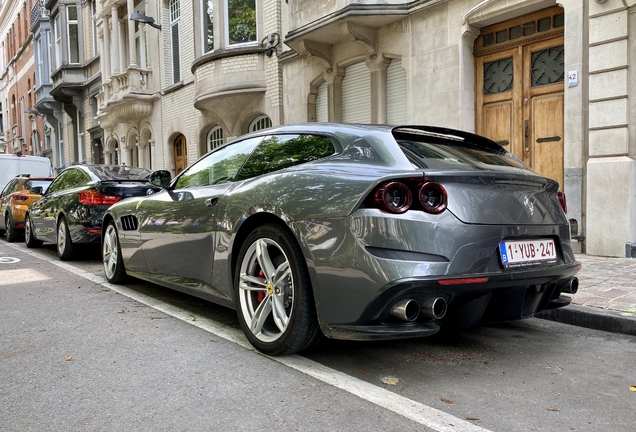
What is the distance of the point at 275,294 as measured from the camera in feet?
11.8

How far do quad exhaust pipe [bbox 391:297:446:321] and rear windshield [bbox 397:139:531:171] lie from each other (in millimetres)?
751

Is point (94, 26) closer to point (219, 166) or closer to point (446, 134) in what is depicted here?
point (219, 166)

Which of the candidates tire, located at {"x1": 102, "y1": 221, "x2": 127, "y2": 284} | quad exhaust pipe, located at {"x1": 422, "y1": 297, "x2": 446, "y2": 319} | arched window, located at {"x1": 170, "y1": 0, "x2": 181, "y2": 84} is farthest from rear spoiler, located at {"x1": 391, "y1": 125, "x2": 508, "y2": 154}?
arched window, located at {"x1": 170, "y1": 0, "x2": 181, "y2": 84}

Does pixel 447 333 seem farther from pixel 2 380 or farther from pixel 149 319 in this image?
pixel 2 380

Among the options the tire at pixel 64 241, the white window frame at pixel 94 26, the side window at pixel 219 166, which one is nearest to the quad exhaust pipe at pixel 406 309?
the side window at pixel 219 166

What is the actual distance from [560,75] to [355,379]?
725 cm

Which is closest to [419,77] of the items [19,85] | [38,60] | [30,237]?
[30,237]

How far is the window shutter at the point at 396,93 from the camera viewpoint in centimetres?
1138

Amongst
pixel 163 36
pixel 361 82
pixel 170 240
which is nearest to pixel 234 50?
pixel 361 82

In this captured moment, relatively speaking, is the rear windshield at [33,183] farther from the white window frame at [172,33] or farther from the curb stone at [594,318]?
the curb stone at [594,318]

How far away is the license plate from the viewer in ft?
10.4

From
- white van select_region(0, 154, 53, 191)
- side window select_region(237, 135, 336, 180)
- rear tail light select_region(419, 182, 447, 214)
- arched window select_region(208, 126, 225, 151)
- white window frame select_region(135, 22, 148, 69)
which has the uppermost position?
white window frame select_region(135, 22, 148, 69)

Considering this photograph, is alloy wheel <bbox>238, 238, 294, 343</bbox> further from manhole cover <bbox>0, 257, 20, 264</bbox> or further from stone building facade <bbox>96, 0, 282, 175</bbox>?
stone building facade <bbox>96, 0, 282, 175</bbox>

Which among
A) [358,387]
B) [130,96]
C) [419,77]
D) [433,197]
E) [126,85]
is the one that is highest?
[126,85]
